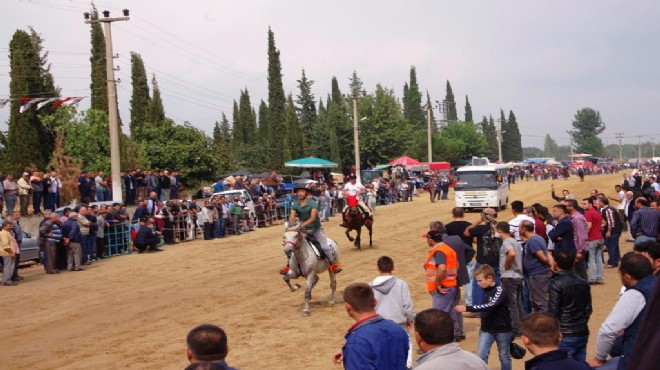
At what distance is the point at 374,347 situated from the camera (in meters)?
5.41

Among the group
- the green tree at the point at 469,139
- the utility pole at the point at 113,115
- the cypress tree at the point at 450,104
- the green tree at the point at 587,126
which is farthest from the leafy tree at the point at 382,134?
the green tree at the point at 587,126

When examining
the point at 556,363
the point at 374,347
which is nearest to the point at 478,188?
the point at 374,347

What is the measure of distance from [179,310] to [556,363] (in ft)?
40.4

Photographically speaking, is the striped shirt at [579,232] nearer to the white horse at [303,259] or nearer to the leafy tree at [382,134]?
the white horse at [303,259]

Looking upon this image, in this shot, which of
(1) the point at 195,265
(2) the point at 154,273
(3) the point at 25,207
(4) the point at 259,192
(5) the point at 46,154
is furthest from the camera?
(5) the point at 46,154

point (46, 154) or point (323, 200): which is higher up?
point (46, 154)

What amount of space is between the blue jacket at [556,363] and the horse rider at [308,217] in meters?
9.68

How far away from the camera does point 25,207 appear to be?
27.0 meters

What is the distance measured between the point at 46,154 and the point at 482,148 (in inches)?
3206

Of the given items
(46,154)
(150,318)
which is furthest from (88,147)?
(150,318)

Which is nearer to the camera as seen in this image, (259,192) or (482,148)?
(259,192)

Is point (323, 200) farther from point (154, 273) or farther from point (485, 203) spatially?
point (154, 273)

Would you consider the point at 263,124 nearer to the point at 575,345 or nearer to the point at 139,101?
the point at 139,101

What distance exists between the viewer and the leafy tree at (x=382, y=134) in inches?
2965
